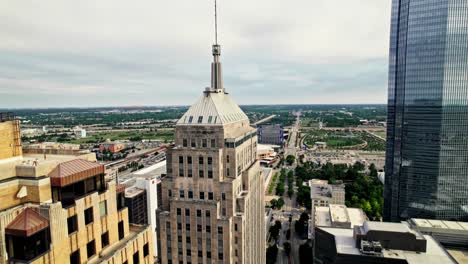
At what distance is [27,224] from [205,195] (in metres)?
48.2

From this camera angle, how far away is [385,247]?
7138 cm

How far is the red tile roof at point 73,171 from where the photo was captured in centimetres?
2489

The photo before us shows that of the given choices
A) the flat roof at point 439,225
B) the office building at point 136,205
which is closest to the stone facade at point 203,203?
the office building at point 136,205

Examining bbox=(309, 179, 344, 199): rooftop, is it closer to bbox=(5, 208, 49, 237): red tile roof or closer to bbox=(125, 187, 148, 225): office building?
bbox=(125, 187, 148, 225): office building

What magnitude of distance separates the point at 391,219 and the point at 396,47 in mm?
80494

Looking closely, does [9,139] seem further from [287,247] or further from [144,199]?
[287,247]

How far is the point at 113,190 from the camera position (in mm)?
31250

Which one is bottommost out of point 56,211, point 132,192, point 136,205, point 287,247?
point 287,247

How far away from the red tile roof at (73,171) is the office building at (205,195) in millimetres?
39041

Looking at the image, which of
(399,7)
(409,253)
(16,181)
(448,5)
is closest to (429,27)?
(448,5)

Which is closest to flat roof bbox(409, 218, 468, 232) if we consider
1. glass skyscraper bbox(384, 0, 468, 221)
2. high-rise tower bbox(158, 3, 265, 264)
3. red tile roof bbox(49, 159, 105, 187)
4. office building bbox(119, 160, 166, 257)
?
glass skyscraper bbox(384, 0, 468, 221)

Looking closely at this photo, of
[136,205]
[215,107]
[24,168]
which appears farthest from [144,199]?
[24,168]

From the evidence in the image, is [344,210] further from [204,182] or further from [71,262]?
[71,262]

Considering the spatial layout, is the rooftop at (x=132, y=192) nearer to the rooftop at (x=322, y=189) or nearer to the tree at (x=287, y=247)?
the tree at (x=287, y=247)
